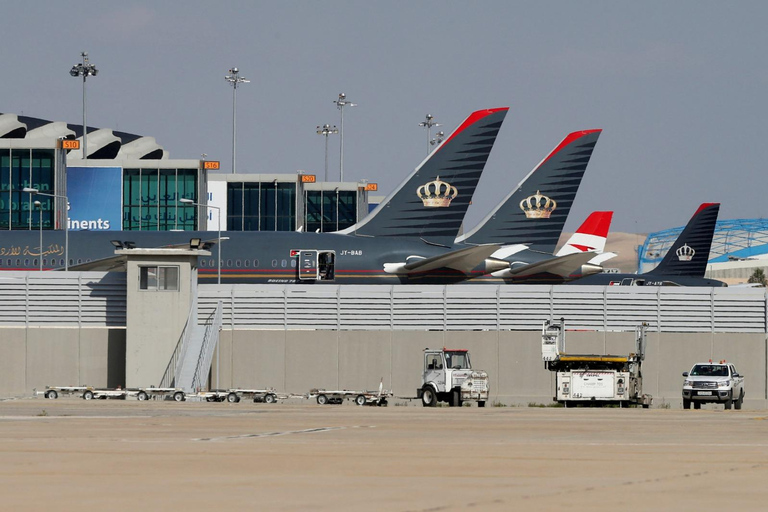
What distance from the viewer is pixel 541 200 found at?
67062mm

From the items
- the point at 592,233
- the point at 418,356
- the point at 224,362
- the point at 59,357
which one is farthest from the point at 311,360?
the point at 592,233

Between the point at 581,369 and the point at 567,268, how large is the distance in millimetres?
18575

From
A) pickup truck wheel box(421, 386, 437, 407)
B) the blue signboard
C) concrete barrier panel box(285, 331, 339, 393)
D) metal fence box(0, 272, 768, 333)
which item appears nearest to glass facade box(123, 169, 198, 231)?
the blue signboard

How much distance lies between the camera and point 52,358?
49906mm

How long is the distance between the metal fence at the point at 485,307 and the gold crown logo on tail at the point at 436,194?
1159 centimetres

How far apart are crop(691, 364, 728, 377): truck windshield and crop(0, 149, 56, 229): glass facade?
81549 mm

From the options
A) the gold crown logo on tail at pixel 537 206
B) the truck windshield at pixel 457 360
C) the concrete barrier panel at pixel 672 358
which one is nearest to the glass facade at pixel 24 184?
the gold crown logo on tail at pixel 537 206

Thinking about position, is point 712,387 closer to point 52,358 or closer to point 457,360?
point 457,360

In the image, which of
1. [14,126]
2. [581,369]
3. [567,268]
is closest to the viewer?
[581,369]

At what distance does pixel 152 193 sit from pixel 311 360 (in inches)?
3076

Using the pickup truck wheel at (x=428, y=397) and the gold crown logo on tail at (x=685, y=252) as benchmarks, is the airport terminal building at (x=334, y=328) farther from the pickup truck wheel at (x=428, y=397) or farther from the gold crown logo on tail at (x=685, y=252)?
the gold crown logo on tail at (x=685, y=252)

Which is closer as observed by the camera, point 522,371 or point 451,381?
point 451,381

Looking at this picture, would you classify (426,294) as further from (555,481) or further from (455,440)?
(555,481)

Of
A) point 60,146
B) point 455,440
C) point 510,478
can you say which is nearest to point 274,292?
point 455,440
